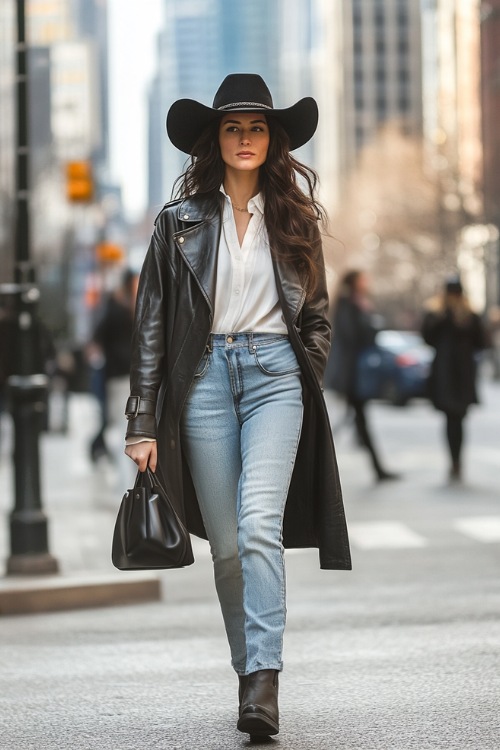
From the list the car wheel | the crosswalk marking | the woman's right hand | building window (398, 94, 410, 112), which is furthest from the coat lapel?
building window (398, 94, 410, 112)

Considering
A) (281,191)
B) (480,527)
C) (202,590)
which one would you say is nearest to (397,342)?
(480,527)

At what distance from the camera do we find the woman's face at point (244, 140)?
4.92 m

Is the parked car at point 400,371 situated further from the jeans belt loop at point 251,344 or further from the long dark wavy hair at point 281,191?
the jeans belt loop at point 251,344

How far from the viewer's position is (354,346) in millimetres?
14656

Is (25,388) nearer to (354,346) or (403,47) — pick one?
(354,346)

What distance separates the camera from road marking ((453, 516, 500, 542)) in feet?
34.1

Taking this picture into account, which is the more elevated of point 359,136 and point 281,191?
point 359,136

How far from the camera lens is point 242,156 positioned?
4918 mm

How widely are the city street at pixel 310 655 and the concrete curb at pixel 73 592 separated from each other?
12 centimetres

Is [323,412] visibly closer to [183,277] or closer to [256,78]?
[183,277]

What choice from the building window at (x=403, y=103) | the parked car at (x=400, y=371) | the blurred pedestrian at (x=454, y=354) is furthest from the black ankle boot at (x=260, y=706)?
the building window at (x=403, y=103)

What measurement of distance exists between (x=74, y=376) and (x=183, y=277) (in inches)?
1364

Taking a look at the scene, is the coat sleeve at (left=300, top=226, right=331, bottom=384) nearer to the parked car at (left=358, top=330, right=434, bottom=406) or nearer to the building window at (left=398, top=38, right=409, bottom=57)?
the parked car at (left=358, top=330, right=434, bottom=406)

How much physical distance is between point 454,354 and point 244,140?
31.1 ft
